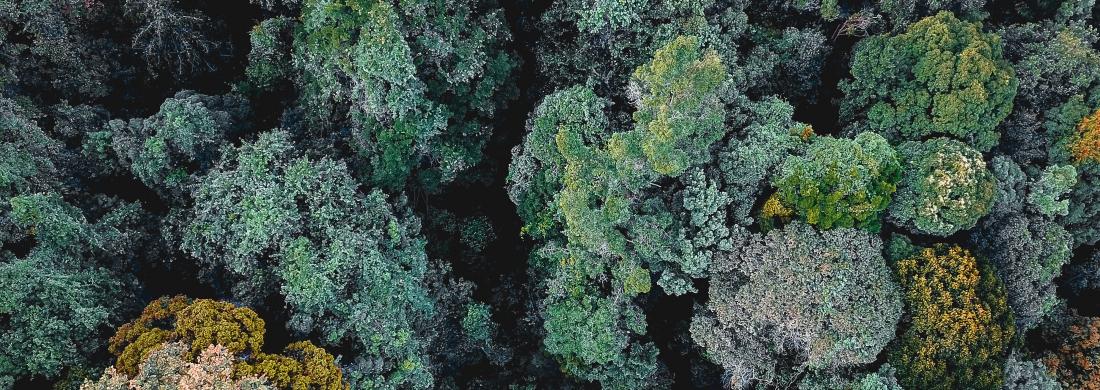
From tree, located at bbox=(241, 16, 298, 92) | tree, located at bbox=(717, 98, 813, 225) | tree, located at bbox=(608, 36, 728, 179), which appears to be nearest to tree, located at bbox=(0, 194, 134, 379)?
tree, located at bbox=(241, 16, 298, 92)

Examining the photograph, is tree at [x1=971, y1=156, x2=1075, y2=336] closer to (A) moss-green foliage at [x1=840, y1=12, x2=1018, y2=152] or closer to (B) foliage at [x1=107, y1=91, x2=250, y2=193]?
(A) moss-green foliage at [x1=840, y1=12, x2=1018, y2=152]

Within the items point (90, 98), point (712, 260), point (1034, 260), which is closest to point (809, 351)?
point (712, 260)

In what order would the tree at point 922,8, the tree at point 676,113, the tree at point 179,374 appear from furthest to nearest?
the tree at point 922,8, the tree at point 676,113, the tree at point 179,374

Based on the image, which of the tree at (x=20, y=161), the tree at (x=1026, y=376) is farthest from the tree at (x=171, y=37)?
the tree at (x=1026, y=376)

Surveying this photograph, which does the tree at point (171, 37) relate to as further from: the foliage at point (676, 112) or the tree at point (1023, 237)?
the tree at point (1023, 237)

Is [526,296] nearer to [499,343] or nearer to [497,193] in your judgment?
[499,343]

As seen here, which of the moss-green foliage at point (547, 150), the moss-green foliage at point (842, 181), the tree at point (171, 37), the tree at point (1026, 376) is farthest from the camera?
the tree at point (171, 37)
